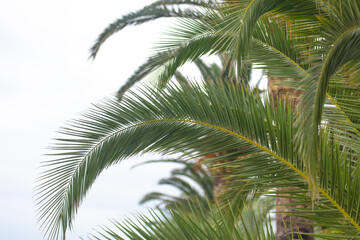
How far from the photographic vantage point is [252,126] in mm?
3393

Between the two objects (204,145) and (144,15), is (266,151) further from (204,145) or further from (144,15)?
(144,15)

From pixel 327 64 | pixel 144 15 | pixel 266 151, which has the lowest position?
pixel 266 151

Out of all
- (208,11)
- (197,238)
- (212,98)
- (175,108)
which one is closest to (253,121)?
(212,98)

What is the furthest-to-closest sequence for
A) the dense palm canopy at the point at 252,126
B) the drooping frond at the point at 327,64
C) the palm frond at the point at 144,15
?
the palm frond at the point at 144,15 < the dense palm canopy at the point at 252,126 < the drooping frond at the point at 327,64

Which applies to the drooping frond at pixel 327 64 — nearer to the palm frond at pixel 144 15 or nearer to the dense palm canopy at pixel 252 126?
the dense palm canopy at pixel 252 126

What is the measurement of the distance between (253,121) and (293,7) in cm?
104

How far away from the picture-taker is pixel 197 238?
263cm

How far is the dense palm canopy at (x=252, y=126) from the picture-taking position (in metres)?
2.88

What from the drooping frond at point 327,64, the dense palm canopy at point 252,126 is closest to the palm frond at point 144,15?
the dense palm canopy at point 252,126

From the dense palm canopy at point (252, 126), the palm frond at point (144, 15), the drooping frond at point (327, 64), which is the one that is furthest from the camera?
the palm frond at point (144, 15)

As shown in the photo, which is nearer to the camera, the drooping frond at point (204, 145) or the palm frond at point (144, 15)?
the drooping frond at point (204, 145)

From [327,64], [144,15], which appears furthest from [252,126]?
[144,15]

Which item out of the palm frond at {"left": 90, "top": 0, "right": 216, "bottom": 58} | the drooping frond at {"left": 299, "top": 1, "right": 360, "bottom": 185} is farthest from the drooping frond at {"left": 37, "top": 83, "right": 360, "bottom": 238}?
the palm frond at {"left": 90, "top": 0, "right": 216, "bottom": 58}

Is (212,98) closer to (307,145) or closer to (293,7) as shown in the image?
(293,7)
